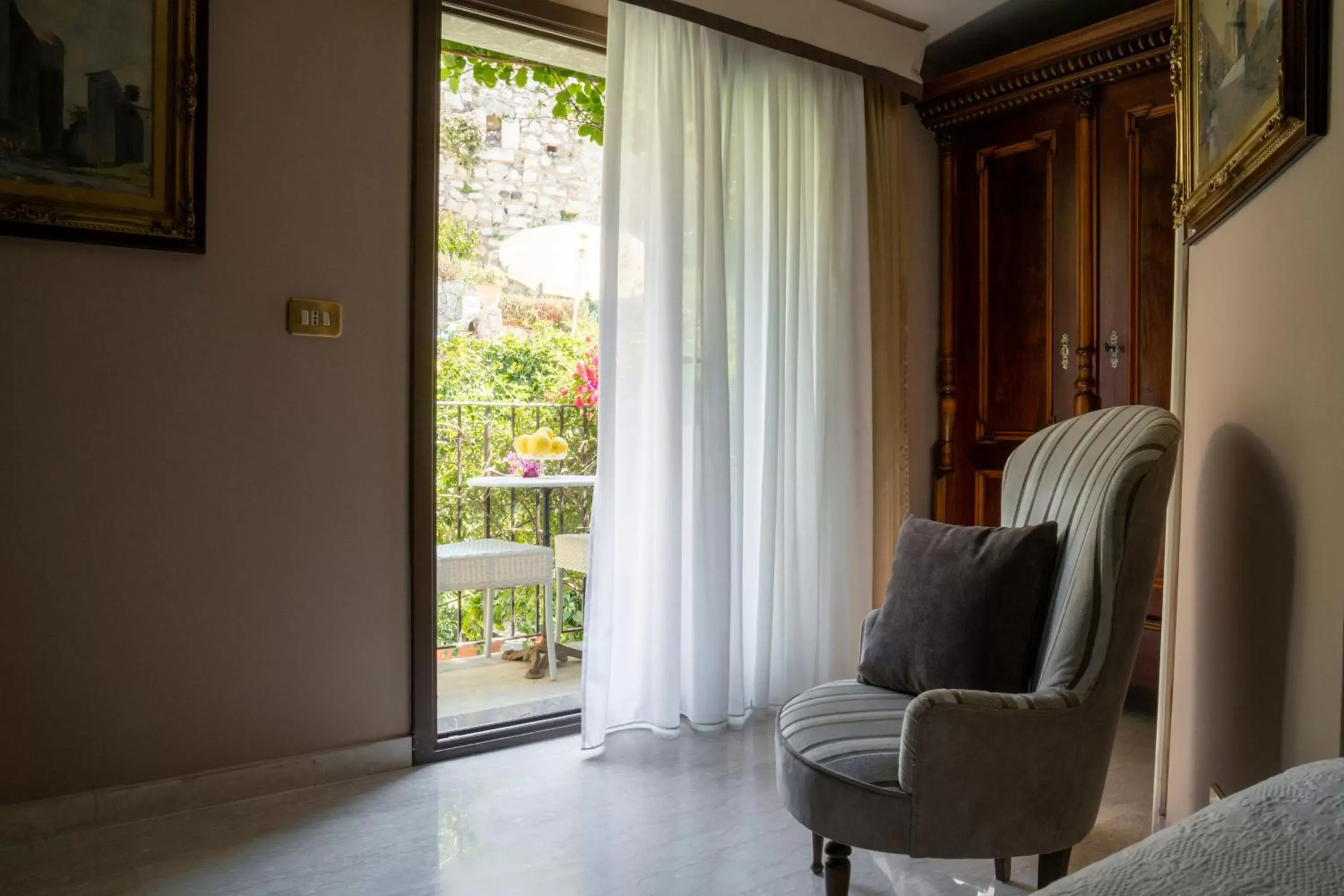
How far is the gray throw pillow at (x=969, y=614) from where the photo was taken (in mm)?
1837

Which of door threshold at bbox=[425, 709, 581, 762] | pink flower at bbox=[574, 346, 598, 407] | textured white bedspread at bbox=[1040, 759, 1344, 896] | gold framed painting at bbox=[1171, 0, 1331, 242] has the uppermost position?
gold framed painting at bbox=[1171, 0, 1331, 242]

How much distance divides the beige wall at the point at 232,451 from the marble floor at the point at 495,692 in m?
0.73

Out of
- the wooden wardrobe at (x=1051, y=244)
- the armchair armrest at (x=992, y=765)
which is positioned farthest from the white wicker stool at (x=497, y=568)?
the armchair armrest at (x=992, y=765)

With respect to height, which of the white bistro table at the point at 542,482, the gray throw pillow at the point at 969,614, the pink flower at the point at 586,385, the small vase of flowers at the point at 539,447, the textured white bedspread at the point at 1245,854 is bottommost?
the gray throw pillow at the point at 969,614

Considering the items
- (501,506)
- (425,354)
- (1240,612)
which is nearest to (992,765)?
A: (1240,612)

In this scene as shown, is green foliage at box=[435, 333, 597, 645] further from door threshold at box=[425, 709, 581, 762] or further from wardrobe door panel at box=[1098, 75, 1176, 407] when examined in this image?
wardrobe door panel at box=[1098, 75, 1176, 407]

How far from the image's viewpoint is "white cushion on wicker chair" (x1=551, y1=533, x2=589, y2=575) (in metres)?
4.11

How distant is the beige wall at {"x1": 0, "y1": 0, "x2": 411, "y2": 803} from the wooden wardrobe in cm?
223

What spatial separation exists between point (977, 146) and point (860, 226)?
2.16 feet

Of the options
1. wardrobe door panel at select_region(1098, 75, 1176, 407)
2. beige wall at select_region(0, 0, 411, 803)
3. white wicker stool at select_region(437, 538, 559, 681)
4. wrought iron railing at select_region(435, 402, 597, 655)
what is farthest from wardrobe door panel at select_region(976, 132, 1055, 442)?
beige wall at select_region(0, 0, 411, 803)

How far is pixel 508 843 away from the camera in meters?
2.24

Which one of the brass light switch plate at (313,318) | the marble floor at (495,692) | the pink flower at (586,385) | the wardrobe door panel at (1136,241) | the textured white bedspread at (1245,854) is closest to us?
the textured white bedspread at (1245,854)

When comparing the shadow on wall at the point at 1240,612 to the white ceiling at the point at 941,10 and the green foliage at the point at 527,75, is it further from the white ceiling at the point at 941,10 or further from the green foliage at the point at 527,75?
the green foliage at the point at 527,75

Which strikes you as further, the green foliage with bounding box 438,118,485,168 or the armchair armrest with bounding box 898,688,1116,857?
the green foliage with bounding box 438,118,485,168
